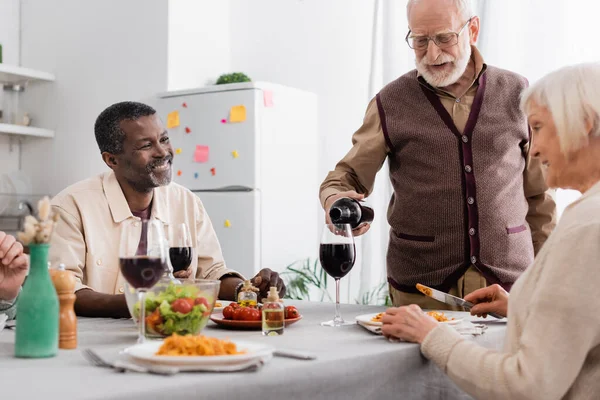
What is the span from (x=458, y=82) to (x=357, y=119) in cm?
220

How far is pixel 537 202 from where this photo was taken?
245 cm

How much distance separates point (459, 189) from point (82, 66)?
352 cm

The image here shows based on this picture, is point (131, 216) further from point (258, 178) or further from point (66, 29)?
point (66, 29)

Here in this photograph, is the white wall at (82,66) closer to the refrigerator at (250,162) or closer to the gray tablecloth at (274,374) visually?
the refrigerator at (250,162)

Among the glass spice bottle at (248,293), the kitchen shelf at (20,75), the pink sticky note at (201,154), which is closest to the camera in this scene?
the glass spice bottle at (248,293)

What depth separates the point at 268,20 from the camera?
16.6ft

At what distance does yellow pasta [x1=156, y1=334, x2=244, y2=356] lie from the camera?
47.3 inches

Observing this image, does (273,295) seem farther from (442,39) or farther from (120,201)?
(442,39)

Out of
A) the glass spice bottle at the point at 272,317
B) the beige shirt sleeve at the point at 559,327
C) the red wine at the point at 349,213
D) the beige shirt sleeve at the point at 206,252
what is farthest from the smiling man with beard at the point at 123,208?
the beige shirt sleeve at the point at 559,327

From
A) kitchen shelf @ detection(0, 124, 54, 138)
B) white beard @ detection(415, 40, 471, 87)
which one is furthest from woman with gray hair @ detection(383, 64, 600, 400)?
kitchen shelf @ detection(0, 124, 54, 138)

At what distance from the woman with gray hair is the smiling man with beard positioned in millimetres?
842

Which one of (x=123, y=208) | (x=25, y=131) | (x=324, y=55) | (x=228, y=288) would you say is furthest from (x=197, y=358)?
(x=25, y=131)

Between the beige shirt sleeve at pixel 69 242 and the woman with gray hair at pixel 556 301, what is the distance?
3.48 feet

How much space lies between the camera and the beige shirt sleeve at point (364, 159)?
2.46 meters
